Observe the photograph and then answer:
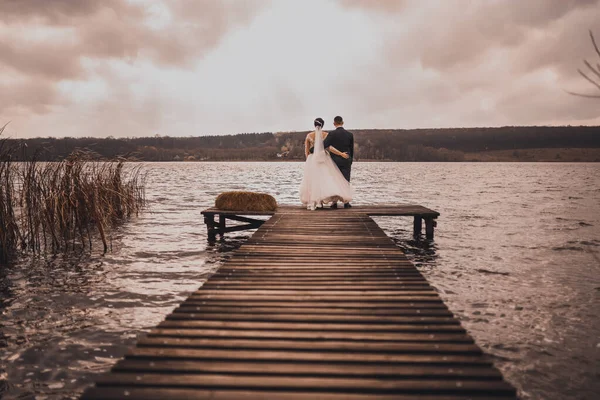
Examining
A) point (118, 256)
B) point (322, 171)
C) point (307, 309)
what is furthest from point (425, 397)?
point (118, 256)

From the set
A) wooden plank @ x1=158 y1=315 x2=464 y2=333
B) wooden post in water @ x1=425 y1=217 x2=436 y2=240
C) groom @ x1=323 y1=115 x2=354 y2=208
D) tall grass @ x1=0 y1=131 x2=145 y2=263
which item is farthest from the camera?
wooden post in water @ x1=425 y1=217 x2=436 y2=240

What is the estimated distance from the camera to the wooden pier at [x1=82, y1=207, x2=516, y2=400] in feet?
9.49

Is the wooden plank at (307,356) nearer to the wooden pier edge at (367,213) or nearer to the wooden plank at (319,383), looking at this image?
the wooden plank at (319,383)

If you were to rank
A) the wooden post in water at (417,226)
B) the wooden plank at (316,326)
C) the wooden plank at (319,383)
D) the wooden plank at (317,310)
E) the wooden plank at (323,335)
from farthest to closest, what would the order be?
the wooden post in water at (417,226) < the wooden plank at (317,310) < the wooden plank at (316,326) < the wooden plank at (323,335) < the wooden plank at (319,383)

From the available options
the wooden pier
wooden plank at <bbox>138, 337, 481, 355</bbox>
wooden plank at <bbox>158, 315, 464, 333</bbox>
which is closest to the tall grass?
the wooden pier

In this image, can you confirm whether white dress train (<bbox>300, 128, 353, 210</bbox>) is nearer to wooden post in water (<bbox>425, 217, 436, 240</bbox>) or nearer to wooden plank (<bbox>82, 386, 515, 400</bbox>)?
wooden post in water (<bbox>425, 217, 436, 240</bbox>)

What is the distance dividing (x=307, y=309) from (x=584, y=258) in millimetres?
11859

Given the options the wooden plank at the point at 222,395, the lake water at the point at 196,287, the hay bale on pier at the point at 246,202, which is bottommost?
the lake water at the point at 196,287

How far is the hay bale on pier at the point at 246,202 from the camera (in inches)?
552

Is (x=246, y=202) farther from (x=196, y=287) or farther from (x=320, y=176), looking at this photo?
(x=196, y=287)

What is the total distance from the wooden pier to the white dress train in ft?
22.6

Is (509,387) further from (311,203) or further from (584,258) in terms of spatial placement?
(584,258)

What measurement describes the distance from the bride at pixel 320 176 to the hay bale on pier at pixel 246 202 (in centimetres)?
120

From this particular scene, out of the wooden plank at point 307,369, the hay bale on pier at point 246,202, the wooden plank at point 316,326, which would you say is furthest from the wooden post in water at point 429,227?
the wooden plank at point 307,369
